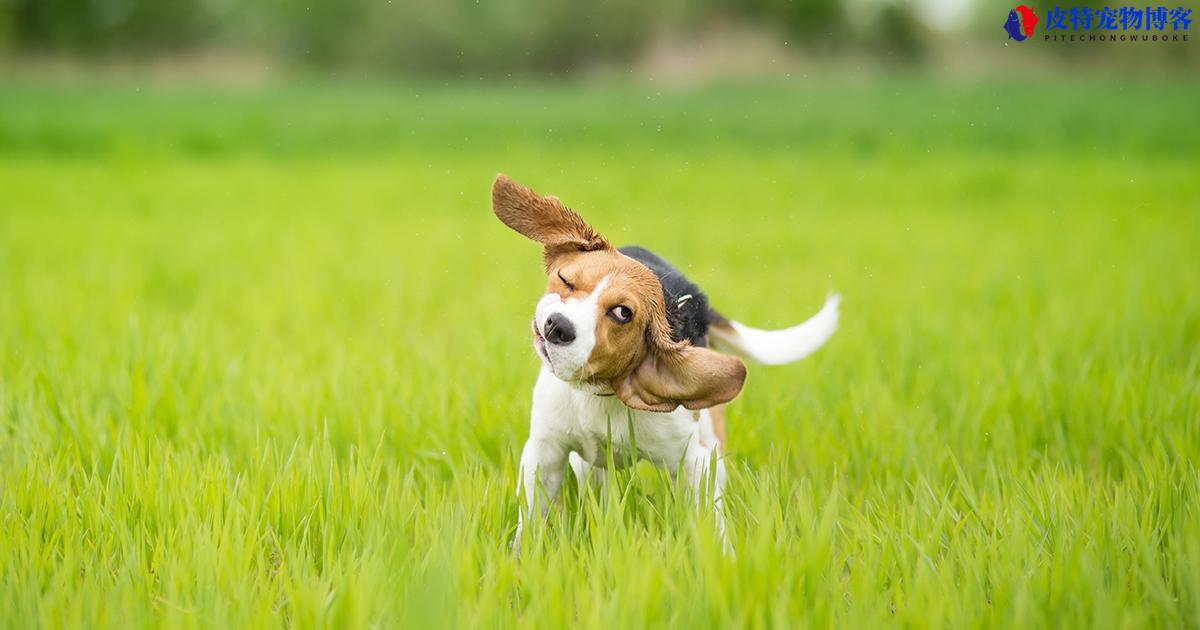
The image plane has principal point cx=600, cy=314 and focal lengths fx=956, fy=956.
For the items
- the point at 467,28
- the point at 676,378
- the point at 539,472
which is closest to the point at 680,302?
the point at 676,378

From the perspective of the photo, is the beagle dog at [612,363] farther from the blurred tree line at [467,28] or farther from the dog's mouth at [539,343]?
the blurred tree line at [467,28]

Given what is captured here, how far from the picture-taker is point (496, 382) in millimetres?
3465

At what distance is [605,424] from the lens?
2275 millimetres

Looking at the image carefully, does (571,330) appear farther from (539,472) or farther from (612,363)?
(539,472)

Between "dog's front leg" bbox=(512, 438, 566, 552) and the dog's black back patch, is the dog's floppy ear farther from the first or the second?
"dog's front leg" bbox=(512, 438, 566, 552)

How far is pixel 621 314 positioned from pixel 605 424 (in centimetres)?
38

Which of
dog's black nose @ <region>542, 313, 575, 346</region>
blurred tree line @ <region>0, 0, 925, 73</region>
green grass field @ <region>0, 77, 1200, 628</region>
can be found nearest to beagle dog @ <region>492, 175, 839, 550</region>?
dog's black nose @ <region>542, 313, 575, 346</region>

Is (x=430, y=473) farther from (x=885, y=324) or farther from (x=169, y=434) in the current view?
(x=885, y=324)

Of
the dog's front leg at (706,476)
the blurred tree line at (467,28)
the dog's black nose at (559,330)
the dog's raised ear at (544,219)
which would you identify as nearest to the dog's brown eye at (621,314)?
the dog's black nose at (559,330)

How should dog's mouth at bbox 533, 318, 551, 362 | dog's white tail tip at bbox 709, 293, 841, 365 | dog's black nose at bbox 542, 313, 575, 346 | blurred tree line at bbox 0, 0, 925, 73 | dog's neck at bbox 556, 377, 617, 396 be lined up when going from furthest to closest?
blurred tree line at bbox 0, 0, 925, 73 < dog's white tail tip at bbox 709, 293, 841, 365 < dog's neck at bbox 556, 377, 617, 396 < dog's mouth at bbox 533, 318, 551, 362 < dog's black nose at bbox 542, 313, 575, 346

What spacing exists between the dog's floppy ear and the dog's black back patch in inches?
5.2

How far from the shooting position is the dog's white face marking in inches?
75.5

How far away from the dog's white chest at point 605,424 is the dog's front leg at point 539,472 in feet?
0.09

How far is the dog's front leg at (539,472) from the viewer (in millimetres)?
2318
